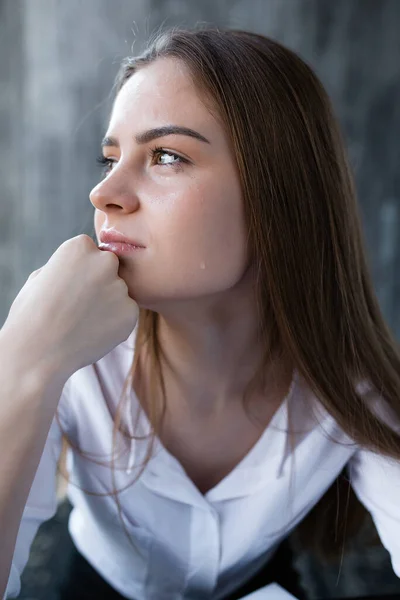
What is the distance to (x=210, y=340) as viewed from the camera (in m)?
0.87

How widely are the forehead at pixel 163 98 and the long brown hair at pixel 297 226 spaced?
2 centimetres

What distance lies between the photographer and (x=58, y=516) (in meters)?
1.22

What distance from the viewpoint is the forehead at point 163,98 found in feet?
2.36

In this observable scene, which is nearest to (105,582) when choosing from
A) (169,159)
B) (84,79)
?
(169,159)

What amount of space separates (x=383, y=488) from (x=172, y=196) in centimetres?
52

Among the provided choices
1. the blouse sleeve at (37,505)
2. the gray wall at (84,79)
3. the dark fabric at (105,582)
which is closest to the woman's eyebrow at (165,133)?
the blouse sleeve at (37,505)

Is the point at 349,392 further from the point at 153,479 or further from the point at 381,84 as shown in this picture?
the point at 381,84

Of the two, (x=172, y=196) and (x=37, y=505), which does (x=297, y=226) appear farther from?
(x=37, y=505)

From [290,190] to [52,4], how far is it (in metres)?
1.25

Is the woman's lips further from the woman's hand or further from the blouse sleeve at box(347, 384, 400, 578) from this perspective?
the blouse sleeve at box(347, 384, 400, 578)

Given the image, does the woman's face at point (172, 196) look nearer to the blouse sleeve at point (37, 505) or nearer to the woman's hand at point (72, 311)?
the woman's hand at point (72, 311)

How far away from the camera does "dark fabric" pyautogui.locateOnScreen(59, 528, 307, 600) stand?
978mm

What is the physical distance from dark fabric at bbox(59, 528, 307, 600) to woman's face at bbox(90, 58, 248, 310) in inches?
22.2

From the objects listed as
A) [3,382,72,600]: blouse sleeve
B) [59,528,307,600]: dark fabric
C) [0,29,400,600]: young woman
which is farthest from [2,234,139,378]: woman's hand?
[59,528,307,600]: dark fabric
